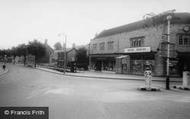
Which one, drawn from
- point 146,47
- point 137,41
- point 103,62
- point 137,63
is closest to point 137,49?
point 146,47

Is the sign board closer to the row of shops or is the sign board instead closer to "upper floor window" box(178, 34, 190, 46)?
the row of shops

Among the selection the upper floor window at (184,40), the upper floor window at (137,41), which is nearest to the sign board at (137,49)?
the upper floor window at (137,41)

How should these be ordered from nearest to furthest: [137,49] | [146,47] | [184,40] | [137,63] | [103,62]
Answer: [184,40] < [146,47] < [137,49] < [137,63] < [103,62]

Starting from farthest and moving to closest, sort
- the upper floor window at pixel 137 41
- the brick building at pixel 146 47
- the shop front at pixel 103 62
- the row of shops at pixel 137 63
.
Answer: the shop front at pixel 103 62
the upper floor window at pixel 137 41
the row of shops at pixel 137 63
the brick building at pixel 146 47

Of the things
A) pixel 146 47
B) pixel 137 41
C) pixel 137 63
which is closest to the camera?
pixel 146 47

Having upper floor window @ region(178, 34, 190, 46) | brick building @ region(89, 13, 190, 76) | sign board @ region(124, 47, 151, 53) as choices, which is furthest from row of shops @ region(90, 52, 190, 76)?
upper floor window @ region(178, 34, 190, 46)

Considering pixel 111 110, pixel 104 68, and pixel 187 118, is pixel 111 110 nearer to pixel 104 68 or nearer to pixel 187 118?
pixel 187 118

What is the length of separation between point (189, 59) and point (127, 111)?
90.4 ft

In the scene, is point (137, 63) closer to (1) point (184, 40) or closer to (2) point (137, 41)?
(2) point (137, 41)

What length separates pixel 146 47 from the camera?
32.9 metres

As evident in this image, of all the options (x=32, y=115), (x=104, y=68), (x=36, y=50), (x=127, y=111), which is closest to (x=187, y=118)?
(x=127, y=111)

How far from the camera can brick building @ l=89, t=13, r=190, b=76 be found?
3105cm

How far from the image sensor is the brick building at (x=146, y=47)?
3105 centimetres

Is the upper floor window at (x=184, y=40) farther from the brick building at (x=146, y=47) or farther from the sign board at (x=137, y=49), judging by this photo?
the sign board at (x=137, y=49)
